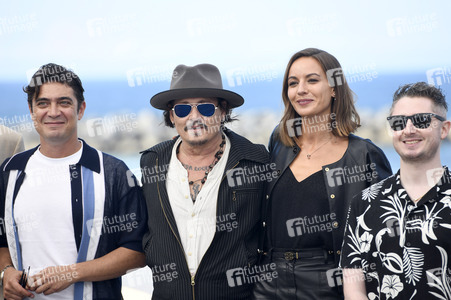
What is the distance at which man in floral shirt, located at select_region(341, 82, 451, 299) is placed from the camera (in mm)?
2375

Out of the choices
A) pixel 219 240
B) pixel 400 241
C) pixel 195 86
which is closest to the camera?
pixel 400 241

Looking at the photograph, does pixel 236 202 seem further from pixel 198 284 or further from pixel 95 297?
pixel 95 297

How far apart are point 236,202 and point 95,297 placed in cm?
102

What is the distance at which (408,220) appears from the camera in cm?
249

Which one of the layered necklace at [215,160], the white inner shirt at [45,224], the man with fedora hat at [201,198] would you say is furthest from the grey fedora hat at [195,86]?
the white inner shirt at [45,224]

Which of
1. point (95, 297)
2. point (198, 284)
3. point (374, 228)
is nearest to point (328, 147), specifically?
point (374, 228)

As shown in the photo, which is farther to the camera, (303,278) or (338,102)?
(338,102)

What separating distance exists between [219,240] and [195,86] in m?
1.00

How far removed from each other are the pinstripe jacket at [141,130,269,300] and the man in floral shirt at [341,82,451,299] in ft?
2.30

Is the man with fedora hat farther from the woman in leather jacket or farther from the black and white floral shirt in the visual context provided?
the black and white floral shirt

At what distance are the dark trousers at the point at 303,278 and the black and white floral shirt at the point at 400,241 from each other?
0.33 meters

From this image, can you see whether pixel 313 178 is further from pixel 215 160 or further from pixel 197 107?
pixel 197 107

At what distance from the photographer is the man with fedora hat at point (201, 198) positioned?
3115 millimetres

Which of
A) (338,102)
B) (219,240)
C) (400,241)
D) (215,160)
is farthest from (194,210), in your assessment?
(400,241)
